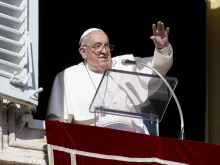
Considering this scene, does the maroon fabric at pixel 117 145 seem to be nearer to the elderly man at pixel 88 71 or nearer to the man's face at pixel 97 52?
the elderly man at pixel 88 71

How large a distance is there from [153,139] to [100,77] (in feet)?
3.26

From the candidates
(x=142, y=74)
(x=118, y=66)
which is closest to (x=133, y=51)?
(x=118, y=66)

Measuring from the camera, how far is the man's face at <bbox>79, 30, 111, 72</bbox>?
30.1 feet

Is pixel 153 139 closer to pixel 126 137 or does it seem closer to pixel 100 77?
pixel 126 137

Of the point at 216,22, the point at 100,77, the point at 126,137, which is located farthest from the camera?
the point at 216,22

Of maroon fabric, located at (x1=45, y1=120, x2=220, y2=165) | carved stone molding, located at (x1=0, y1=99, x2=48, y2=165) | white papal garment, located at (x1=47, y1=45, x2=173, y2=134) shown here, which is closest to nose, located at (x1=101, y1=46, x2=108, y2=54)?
white papal garment, located at (x1=47, y1=45, x2=173, y2=134)

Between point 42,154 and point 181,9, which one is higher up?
point 181,9

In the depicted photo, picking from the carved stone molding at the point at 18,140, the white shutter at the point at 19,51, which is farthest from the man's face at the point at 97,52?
the carved stone molding at the point at 18,140

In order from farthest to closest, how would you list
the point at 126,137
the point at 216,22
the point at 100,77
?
the point at 216,22, the point at 100,77, the point at 126,137

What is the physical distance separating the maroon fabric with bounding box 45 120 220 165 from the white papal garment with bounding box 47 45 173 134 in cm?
41

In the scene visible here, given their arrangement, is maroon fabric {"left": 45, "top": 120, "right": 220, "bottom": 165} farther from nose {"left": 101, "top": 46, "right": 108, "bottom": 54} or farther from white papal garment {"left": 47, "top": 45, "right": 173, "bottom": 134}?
nose {"left": 101, "top": 46, "right": 108, "bottom": 54}

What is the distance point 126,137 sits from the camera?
8.26m

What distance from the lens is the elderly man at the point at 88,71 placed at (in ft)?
29.5

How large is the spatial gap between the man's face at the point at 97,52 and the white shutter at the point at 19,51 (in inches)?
26.2
